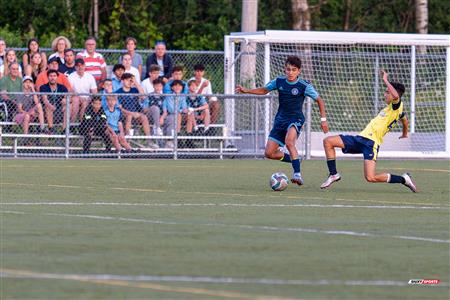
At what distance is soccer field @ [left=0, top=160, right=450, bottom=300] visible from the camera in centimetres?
790

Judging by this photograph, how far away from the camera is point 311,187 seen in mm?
16875

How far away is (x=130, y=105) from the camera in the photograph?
24.2 metres

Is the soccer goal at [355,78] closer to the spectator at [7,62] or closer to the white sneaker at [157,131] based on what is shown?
the white sneaker at [157,131]

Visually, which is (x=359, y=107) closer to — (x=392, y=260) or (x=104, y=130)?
(x=104, y=130)

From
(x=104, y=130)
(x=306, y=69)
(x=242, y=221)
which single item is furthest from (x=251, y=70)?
(x=242, y=221)

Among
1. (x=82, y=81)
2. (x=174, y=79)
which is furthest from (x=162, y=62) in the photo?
(x=82, y=81)

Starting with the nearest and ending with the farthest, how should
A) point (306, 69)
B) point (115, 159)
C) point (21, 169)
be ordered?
point (21, 169), point (115, 159), point (306, 69)

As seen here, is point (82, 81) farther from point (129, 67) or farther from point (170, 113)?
point (170, 113)

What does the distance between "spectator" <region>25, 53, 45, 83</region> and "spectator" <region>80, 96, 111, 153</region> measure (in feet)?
4.43

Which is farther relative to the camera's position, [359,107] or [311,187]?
[359,107]

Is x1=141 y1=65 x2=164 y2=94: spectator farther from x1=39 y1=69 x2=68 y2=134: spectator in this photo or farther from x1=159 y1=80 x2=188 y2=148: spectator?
x1=39 y1=69 x2=68 y2=134: spectator

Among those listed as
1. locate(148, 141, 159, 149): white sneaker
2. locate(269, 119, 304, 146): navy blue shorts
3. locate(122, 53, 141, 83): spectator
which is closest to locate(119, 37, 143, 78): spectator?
locate(122, 53, 141, 83): spectator

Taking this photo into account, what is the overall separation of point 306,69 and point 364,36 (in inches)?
85.1

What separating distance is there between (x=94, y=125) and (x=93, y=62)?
4.90ft
